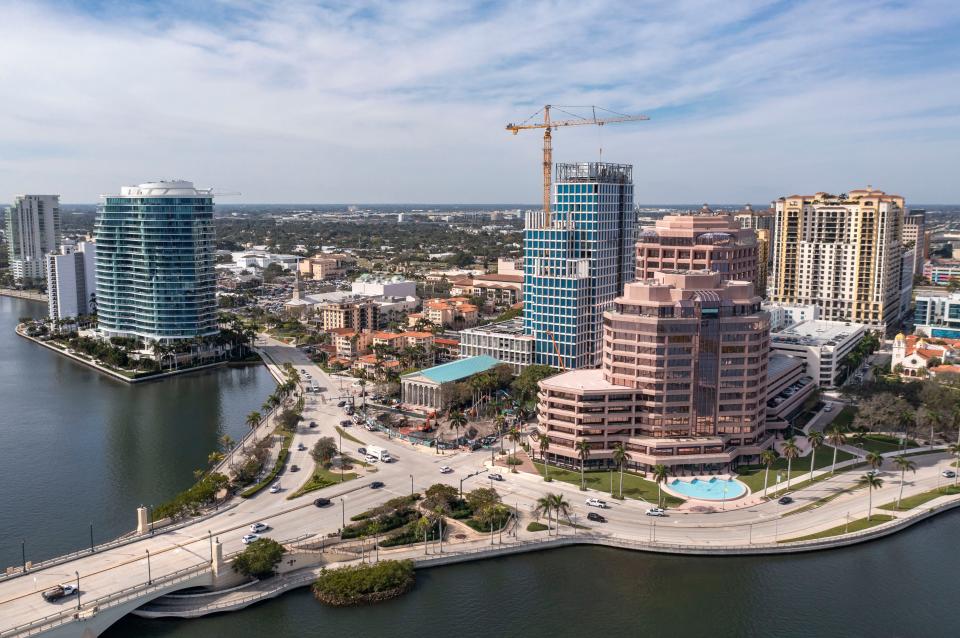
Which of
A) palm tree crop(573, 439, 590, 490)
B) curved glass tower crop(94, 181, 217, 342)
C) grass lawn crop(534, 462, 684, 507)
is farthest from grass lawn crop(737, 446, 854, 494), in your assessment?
curved glass tower crop(94, 181, 217, 342)

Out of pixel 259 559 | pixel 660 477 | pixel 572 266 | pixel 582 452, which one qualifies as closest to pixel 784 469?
pixel 660 477

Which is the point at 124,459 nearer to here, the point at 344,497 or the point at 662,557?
the point at 344,497

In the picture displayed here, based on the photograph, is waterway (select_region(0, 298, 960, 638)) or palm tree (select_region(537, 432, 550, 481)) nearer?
waterway (select_region(0, 298, 960, 638))

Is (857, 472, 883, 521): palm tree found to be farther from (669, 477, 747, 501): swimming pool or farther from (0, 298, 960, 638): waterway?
(669, 477, 747, 501): swimming pool

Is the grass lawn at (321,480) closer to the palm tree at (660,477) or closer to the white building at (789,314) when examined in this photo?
the palm tree at (660,477)

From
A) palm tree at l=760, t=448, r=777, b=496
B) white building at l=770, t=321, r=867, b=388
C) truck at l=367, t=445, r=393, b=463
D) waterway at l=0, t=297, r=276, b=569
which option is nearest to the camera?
waterway at l=0, t=297, r=276, b=569

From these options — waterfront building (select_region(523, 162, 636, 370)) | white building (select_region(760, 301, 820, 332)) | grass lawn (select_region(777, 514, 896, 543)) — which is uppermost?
waterfront building (select_region(523, 162, 636, 370))
